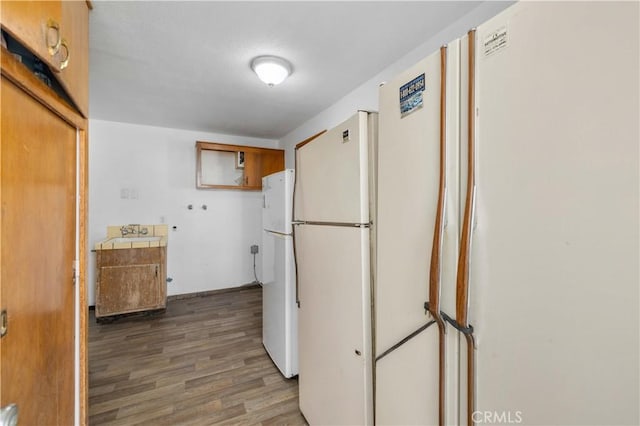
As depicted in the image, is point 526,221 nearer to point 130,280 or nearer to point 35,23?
point 35,23

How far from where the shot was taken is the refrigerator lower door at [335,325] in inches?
46.1

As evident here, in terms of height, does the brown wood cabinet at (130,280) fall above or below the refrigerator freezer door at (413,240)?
below

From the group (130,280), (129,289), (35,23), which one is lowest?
(129,289)

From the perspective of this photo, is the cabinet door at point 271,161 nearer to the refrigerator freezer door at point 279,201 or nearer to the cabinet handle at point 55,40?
the refrigerator freezer door at point 279,201

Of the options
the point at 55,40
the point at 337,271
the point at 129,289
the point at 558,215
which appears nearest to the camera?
the point at 558,215

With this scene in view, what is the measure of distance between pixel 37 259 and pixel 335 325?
123 centimetres

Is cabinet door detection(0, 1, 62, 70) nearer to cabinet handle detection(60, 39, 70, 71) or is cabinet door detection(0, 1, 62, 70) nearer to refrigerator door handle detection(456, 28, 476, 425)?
cabinet handle detection(60, 39, 70, 71)

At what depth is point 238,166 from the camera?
4.22 metres

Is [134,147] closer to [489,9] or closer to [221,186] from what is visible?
[221,186]

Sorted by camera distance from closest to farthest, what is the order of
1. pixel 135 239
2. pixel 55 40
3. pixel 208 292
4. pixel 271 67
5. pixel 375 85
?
pixel 55 40 → pixel 271 67 → pixel 375 85 → pixel 135 239 → pixel 208 292

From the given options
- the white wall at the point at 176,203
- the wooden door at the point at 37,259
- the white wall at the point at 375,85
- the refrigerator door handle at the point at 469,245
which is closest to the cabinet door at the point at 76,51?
the wooden door at the point at 37,259

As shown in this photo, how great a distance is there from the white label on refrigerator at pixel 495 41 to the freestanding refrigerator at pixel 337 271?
52 centimetres

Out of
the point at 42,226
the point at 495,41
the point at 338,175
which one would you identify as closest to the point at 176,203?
the point at 42,226
